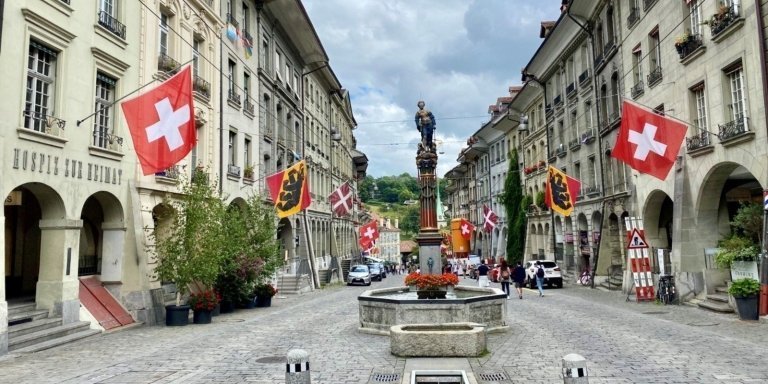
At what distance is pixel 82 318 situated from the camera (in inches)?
560

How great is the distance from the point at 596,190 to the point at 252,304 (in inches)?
799

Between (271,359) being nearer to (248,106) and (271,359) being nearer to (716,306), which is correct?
(716,306)

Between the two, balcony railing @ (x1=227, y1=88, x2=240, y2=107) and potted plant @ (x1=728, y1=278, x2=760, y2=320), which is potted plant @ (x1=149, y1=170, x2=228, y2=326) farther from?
potted plant @ (x1=728, y1=278, x2=760, y2=320)

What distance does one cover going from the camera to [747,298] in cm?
1422

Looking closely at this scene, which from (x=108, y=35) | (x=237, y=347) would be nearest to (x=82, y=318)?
(x=237, y=347)

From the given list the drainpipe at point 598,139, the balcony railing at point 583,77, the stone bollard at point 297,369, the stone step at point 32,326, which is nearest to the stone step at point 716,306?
the drainpipe at point 598,139

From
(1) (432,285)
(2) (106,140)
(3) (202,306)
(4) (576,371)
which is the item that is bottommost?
(3) (202,306)

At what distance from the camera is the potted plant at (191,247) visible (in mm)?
15750

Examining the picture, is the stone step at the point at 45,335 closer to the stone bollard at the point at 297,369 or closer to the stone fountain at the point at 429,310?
the stone fountain at the point at 429,310

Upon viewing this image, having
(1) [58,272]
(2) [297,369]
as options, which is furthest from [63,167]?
(2) [297,369]

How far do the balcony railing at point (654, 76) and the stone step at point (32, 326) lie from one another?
72.8 ft

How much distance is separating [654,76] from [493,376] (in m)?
17.6

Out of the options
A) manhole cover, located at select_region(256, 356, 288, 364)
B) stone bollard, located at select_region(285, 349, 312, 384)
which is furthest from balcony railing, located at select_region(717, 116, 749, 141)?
stone bollard, located at select_region(285, 349, 312, 384)

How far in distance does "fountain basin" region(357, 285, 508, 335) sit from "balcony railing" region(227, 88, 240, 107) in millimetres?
14350
